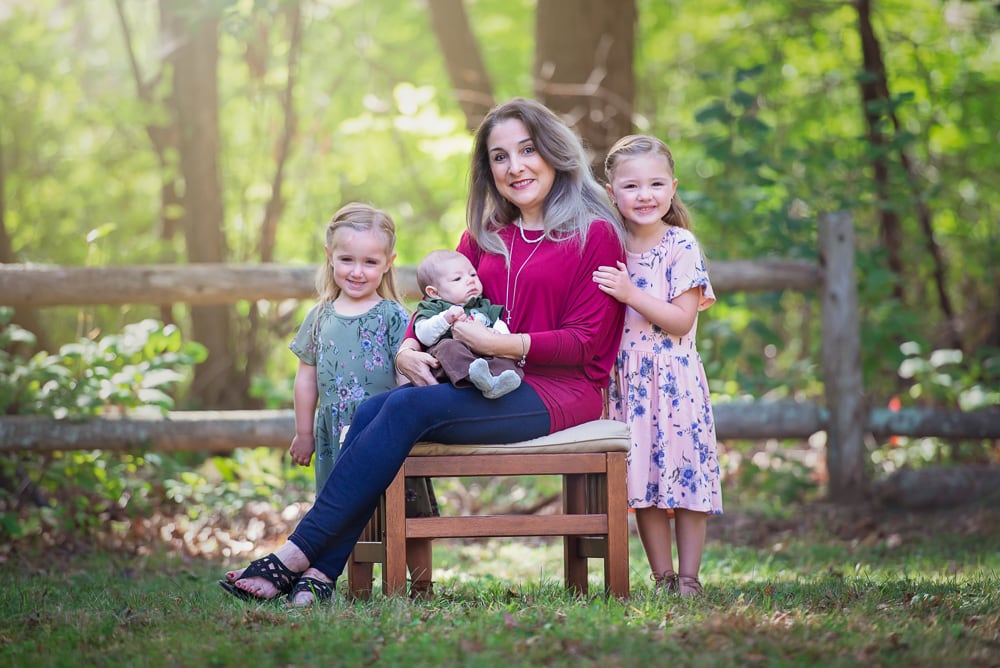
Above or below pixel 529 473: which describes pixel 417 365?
above

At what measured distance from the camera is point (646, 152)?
3.59 m

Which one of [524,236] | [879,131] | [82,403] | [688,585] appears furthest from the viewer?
[879,131]

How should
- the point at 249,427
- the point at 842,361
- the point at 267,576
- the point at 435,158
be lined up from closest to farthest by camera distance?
1. the point at 267,576
2. the point at 249,427
3. the point at 842,361
4. the point at 435,158

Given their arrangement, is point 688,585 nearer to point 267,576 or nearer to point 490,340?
point 490,340

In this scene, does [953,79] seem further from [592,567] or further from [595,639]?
[595,639]

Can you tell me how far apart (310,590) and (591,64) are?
428 centimetres

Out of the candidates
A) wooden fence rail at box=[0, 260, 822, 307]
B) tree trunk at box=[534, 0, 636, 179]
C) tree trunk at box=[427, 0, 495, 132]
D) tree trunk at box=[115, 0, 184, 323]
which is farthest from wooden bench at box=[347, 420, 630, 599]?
tree trunk at box=[427, 0, 495, 132]

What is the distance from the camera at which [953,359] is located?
21.9ft

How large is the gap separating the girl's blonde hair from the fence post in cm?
280

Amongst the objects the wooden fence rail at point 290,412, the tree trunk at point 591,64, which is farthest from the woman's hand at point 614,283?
the tree trunk at point 591,64

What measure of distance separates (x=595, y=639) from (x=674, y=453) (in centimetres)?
103

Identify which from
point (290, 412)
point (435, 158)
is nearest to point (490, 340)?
point (290, 412)

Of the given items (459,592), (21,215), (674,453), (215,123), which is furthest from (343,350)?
(21,215)

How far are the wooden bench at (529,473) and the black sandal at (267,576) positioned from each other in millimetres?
315
